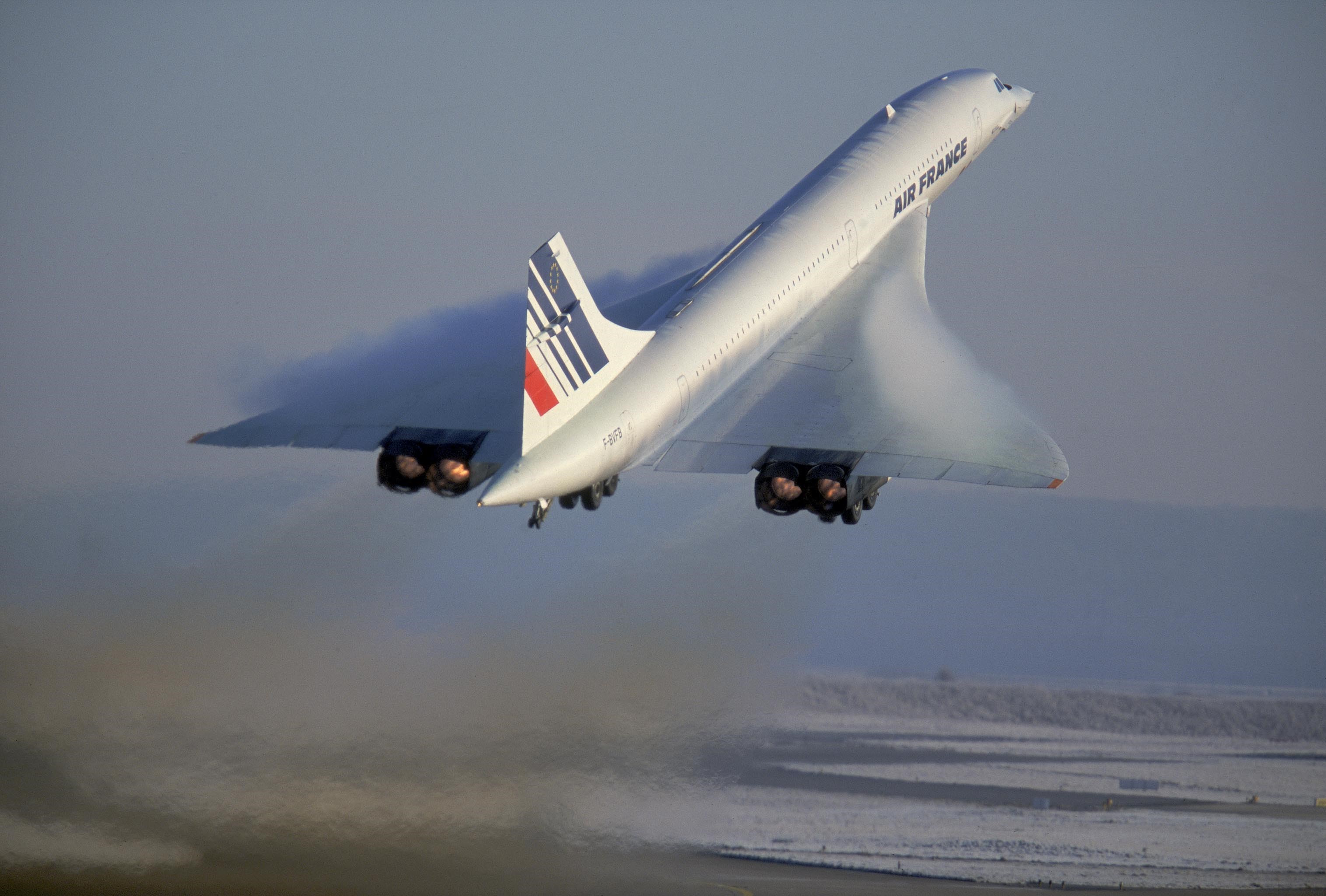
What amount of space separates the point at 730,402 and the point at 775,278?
3042mm

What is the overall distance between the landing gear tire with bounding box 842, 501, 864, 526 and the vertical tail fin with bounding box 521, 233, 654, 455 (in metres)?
4.84

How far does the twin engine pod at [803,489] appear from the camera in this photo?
85.7ft

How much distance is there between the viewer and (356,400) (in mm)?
27172

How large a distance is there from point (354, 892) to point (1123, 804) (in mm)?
15285

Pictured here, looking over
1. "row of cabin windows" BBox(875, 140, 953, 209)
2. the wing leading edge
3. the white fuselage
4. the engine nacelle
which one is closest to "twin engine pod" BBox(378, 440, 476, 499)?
the white fuselage

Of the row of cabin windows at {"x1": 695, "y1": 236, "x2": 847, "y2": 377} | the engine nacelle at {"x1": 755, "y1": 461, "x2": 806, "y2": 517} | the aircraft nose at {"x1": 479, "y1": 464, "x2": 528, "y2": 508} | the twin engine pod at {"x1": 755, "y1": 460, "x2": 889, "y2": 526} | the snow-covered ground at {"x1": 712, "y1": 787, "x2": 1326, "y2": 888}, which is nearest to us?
the aircraft nose at {"x1": 479, "y1": 464, "x2": 528, "y2": 508}

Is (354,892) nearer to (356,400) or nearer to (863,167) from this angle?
(356,400)

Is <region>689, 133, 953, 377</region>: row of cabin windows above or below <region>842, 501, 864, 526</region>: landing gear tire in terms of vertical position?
above

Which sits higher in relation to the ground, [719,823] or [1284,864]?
[1284,864]

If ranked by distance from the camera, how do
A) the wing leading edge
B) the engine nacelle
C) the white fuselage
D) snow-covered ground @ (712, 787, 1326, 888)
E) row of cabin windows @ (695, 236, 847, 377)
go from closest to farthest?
the white fuselage → the engine nacelle → the wing leading edge → row of cabin windows @ (695, 236, 847, 377) → snow-covered ground @ (712, 787, 1326, 888)

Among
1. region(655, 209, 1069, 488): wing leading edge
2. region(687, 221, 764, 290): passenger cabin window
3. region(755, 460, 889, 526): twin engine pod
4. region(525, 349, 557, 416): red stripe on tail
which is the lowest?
region(525, 349, 557, 416): red stripe on tail

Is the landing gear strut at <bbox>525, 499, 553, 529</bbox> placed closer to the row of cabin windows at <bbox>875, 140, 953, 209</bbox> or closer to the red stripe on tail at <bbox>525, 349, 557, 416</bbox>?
the red stripe on tail at <bbox>525, 349, 557, 416</bbox>

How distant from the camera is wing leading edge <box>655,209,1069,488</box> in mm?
26516

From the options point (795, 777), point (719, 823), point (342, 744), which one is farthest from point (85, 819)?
point (795, 777)
